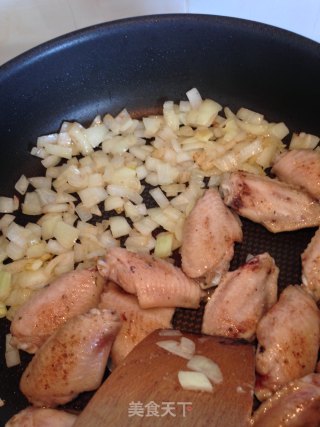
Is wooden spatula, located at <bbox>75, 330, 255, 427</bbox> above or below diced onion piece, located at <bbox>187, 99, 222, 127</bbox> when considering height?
below

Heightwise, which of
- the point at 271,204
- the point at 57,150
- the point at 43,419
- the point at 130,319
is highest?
the point at 57,150

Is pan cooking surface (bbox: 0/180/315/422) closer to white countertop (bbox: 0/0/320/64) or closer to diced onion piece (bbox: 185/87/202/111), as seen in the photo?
diced onion piece (bbox: 185/87/202/111)

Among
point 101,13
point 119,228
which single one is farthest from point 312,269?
point 101,13

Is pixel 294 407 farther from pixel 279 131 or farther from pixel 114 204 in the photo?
pixel 279 131

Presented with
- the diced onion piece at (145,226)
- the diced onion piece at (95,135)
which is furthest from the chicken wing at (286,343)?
the diced onion piece at (95,135)

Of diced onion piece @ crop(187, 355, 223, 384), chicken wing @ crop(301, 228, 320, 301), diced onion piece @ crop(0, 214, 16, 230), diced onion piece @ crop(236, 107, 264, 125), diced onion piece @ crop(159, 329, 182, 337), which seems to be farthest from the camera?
diced onion piece @ crop(236, 107, 264, 125)

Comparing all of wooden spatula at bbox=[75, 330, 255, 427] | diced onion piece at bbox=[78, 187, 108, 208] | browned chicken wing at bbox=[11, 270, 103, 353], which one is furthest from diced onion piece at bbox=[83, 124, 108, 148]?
wooden spatula at bbox=[75, 330, 255, 427]

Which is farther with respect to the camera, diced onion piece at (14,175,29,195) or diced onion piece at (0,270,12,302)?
diced onion piece at (14,175,29,195)
